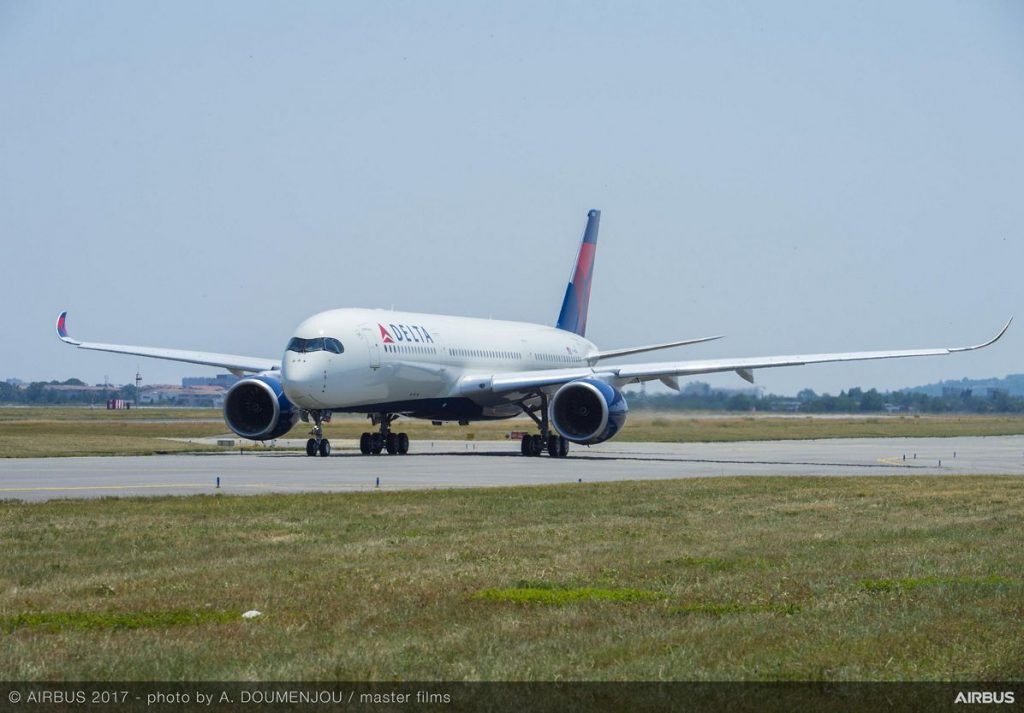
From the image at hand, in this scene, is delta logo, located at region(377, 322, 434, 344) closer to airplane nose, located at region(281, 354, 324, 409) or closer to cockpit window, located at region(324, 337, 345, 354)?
cockpit window, located at region(324, 337, 345, 354)

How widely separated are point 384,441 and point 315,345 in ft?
19.2

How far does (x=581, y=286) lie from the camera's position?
57.5m

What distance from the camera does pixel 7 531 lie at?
17.2 m

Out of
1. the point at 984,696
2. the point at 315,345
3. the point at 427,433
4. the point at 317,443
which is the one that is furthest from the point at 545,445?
the point at 984,696

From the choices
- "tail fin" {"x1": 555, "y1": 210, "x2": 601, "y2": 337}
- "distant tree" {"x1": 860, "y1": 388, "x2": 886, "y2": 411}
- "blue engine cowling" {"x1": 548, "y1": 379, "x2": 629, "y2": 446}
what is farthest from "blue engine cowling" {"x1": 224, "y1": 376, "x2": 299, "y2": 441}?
"distant tree" {"x1": 860, "y1": 388, "x2": 886, "y2": 411}

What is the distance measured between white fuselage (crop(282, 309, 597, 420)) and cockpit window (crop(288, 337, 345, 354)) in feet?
0.33

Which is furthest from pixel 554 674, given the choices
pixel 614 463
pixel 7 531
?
pixel 614 463

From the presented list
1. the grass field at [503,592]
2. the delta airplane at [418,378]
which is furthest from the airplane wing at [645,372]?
the grass field at [503,592]

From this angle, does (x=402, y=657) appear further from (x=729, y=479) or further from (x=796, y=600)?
(x=729, y=479)

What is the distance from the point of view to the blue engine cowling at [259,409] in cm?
4234

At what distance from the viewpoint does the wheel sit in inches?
1781

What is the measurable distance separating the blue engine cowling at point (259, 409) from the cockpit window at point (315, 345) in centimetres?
275

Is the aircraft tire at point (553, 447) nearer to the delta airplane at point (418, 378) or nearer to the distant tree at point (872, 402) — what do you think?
the delta airplane at point (418, 378)

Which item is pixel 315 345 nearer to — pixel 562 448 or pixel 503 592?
pixel 562 448
